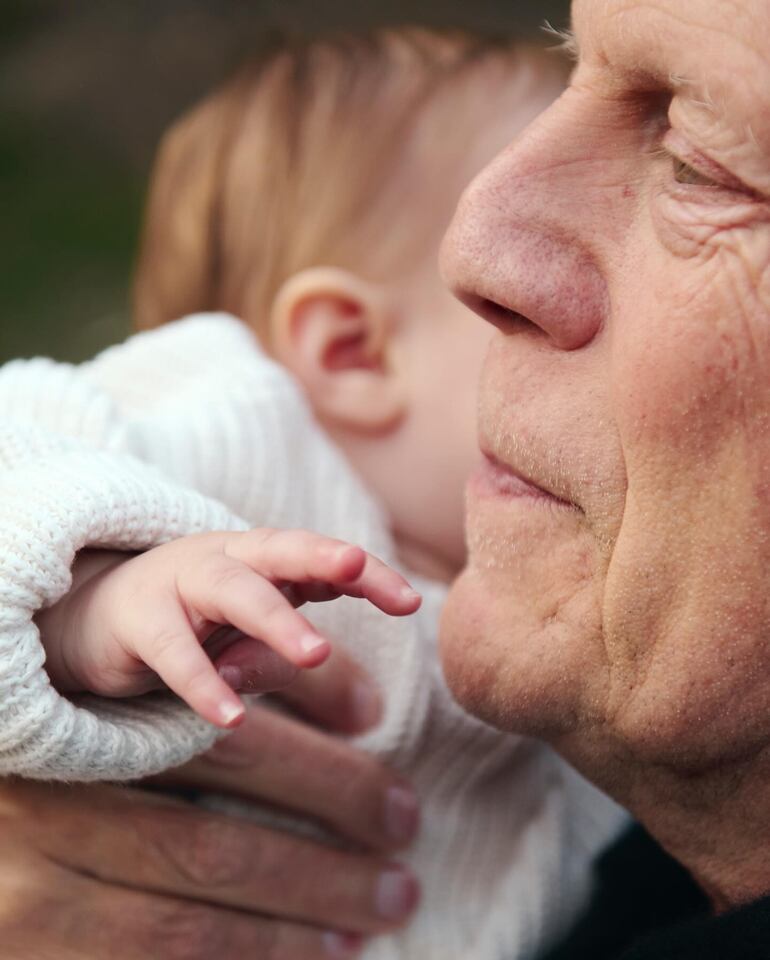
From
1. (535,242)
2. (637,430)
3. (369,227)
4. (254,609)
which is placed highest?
(535,242)

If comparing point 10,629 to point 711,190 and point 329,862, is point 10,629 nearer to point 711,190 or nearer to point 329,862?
point 329,862

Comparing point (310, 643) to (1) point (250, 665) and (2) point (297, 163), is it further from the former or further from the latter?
(2) point (297, 163)

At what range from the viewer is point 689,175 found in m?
1.24

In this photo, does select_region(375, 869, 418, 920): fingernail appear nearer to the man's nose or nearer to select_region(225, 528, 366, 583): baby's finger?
select_region(225, 528, 366, 583): baby's finger

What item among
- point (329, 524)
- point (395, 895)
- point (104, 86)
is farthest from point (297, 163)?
point (104, 86)

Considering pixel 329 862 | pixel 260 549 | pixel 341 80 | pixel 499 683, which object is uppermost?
pixel 341 80

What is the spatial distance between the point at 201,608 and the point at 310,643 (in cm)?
17

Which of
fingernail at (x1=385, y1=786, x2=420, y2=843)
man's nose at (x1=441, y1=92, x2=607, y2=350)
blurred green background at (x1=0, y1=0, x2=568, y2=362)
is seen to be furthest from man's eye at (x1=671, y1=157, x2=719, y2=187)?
blurred green background at (x1=0, y1=0, x2=568, y2=362)

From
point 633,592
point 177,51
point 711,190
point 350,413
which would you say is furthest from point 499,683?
point 177,51

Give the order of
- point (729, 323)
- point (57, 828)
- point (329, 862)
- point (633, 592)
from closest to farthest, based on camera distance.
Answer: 1. point (729, 323)
2. point (633, 592)
3. point (57, 828)
4. point (329, 862)

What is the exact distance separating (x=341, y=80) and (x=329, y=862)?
5.43ft

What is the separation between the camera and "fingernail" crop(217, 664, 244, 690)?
124 centimetres

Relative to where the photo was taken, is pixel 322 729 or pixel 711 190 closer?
pixel 711 190

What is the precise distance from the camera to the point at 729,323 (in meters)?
1.18
